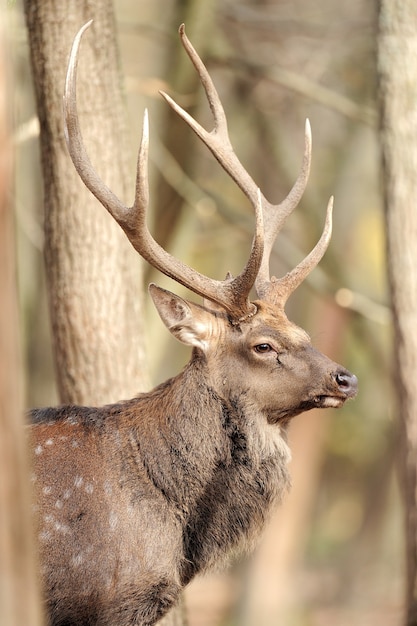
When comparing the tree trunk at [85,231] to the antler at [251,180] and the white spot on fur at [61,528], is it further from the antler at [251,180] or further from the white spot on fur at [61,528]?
the white spot on fur at [61,528]

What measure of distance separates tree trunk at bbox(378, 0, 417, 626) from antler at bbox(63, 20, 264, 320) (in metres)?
1.50

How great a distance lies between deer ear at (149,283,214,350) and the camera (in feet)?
18.5

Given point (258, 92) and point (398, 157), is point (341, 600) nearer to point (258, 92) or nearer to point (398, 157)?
point (258, 92)

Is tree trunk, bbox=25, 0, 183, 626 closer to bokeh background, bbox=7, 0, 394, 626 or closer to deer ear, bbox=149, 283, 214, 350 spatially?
bokeh background, bbox=7, 0, 394, 626

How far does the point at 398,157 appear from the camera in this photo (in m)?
6.79

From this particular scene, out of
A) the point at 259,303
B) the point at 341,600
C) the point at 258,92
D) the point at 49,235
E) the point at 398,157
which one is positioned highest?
the point at 258,92

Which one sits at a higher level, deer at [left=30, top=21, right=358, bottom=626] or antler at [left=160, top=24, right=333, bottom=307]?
antler at [left=160, top=24, right=333, bottom=307]

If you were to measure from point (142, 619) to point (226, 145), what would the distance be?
9.78 feet

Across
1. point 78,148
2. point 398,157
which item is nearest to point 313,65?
point 398,157

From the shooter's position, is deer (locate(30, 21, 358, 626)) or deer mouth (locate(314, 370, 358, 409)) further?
deer mouth (locate(314, 370, 358, 409))

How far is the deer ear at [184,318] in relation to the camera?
5.65 m

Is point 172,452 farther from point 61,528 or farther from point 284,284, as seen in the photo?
point 284,284

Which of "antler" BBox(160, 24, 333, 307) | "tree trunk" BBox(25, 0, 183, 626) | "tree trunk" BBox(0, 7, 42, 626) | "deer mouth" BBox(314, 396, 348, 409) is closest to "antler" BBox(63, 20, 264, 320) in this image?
"antler" BBox(160, 24, 333, 307)

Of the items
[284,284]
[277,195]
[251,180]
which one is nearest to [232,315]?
[284,284]
